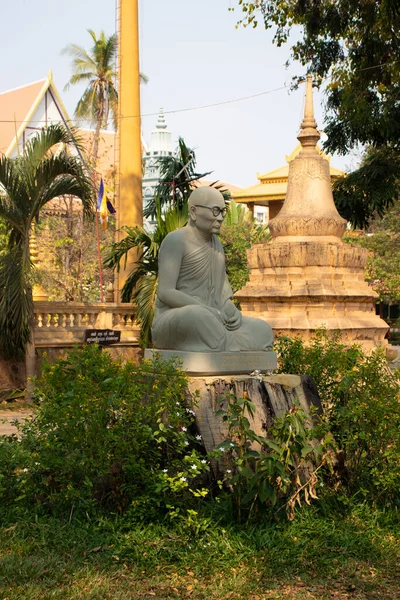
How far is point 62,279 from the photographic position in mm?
23297

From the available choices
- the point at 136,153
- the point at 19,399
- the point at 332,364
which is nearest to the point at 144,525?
the point at 332,364

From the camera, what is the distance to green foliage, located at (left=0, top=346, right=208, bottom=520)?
479 cm

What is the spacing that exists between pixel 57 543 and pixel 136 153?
12.7 m

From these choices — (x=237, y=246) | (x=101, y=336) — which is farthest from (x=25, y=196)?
(x=237, y=246)

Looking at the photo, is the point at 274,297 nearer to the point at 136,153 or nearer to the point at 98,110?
the point at 136,153

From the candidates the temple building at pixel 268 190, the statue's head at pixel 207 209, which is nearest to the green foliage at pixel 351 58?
the statue's head at pixel 207 209

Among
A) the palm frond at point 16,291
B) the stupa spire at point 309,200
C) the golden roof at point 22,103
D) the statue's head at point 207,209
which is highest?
the golden roof at point 22,103

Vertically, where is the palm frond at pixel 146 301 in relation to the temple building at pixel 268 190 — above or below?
below

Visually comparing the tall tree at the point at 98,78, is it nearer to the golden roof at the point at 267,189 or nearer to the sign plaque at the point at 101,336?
the golden roof at the point at 267,189

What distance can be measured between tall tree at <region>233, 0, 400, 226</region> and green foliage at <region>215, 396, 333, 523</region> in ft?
26.6

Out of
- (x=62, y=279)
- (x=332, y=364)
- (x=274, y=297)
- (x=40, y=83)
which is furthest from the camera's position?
(x=40, y=83)

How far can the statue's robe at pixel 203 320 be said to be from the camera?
571 cm

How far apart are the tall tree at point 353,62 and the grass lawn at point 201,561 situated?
855 centimetres

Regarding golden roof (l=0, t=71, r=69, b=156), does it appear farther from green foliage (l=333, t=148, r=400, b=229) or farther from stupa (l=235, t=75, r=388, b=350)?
stupa (l=235, t=75, r=388, b=350)
